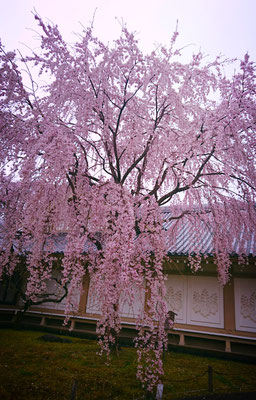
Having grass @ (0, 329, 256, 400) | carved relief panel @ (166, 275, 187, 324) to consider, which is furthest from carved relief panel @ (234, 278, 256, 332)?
carved relief panel @ (166, 275, 187, 324)

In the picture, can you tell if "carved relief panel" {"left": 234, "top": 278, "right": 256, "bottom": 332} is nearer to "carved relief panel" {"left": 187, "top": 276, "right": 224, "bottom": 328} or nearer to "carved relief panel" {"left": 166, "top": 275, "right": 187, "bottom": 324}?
"carved relief panel" {"left": 187, "top": 276, "right": 224, "bottom": 328}

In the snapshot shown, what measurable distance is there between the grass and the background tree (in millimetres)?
522

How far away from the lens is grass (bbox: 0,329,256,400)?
414cm

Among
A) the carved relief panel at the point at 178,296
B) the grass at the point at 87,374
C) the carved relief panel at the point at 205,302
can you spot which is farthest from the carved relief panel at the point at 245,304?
the carved relief panel at the point at 178,296

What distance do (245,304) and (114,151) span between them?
21.7ft

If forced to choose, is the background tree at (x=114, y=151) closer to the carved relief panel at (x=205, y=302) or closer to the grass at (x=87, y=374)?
the grass at (x=87, y=374)

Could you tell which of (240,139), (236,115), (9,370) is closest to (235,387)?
(9,370)

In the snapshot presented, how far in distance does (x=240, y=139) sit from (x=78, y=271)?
4502mm

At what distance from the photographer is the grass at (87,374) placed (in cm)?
414

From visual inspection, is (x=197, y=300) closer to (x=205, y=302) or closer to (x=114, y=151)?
(x=205, y=302)

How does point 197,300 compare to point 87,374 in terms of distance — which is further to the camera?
point 197,300

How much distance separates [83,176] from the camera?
233 inches

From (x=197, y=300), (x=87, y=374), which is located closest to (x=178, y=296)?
(x=197, y=300)

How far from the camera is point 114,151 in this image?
5.80 metres
